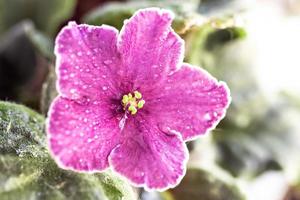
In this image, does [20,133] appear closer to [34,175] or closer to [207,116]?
[34,175]

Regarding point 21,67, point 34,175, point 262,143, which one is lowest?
point 262,143

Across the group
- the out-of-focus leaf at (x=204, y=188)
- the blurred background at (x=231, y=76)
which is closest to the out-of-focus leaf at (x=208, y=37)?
the blurred background at (x=231, y=76)

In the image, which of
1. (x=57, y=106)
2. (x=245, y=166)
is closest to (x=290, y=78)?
(x=245, y=166)

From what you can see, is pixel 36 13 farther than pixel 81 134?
Yes

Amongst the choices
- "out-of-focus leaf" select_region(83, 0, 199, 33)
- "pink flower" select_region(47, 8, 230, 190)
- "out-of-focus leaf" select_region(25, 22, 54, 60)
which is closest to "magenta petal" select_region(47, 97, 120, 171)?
"pink flower" select_region(47, 8, 230, 190)

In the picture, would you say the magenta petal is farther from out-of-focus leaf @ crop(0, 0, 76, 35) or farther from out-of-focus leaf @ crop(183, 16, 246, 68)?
out-of-focus leaf @ crop(0, 0, 76, 35)

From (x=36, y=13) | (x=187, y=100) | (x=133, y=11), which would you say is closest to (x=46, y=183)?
(x=187, y=100)

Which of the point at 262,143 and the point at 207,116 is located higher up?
the point at 207,116
